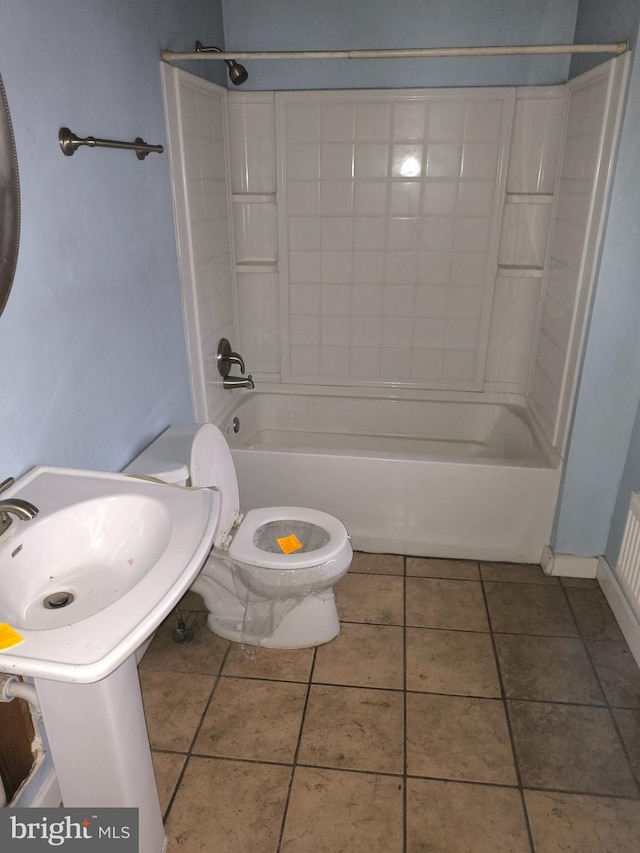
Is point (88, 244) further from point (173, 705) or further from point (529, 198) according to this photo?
point (529, 198)

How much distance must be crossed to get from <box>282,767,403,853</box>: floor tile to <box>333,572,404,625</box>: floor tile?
653mm

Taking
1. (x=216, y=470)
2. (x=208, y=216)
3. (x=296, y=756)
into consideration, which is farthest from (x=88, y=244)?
(x=296, y=756)

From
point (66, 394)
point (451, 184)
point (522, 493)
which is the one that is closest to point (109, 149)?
point (66, 394)

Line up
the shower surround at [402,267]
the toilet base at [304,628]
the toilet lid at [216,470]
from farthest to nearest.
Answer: the shower surround at [402,267]
the toilet base at [304,628]
the toilet lid at [216,470]

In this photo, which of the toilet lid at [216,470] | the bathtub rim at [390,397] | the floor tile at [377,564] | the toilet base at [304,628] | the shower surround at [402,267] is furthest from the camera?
the bathtub rim at [390,397]

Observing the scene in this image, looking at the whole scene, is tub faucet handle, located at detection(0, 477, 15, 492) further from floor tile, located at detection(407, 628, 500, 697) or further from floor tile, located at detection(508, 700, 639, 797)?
floor tile, located at detection(508, 700, 639, 797)

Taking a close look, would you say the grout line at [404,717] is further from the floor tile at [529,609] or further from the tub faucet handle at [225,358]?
Answer: the tub faucet handle at [225,358]

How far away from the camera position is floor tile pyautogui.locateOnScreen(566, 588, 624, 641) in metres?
2.25

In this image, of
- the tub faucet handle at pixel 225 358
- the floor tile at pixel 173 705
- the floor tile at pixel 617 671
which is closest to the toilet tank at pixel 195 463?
the floor tile at pixel 173 705

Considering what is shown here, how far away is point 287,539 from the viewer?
7.02ft

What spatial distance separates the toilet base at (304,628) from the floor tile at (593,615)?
94 cm

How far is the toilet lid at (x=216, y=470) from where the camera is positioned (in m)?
1.93

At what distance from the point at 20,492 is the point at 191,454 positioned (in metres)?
0.59

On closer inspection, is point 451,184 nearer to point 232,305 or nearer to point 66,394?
point 232,305
